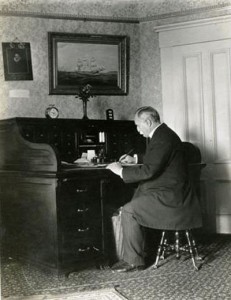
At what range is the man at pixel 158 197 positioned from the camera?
362 cm

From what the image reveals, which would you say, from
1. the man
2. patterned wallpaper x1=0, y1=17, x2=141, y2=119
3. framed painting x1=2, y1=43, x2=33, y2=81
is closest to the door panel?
patterned wallpaper x1=0, y1=17, x2=141, y2=119

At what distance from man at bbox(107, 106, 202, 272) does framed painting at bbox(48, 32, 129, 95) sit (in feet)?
4.85

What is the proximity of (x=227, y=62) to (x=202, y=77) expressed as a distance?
0.32 metres

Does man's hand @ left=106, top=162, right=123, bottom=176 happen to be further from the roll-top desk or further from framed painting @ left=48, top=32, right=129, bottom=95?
framed painting @ left=48, top=32, right=129, bottom=95

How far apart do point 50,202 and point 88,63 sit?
6.74 ft

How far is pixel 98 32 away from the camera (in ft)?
16.9

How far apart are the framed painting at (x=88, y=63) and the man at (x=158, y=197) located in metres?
1.48

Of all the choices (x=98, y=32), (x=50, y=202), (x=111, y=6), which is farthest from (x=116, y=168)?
(x=111, y=6)

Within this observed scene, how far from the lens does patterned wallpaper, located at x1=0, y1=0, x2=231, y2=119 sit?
4.69m

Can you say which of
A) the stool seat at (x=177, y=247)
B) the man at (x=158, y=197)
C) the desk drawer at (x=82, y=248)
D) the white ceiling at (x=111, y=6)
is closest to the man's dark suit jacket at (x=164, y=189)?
the man at (x=158, y=197)

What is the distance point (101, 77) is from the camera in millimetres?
5141

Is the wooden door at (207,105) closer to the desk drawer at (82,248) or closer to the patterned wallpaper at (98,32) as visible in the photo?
the patterned wallpaper at (98,32)

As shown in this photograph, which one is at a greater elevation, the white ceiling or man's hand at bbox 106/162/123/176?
the white ceiling

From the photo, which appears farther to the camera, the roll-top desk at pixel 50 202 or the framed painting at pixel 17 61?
the framed painting at pixel 17 61
